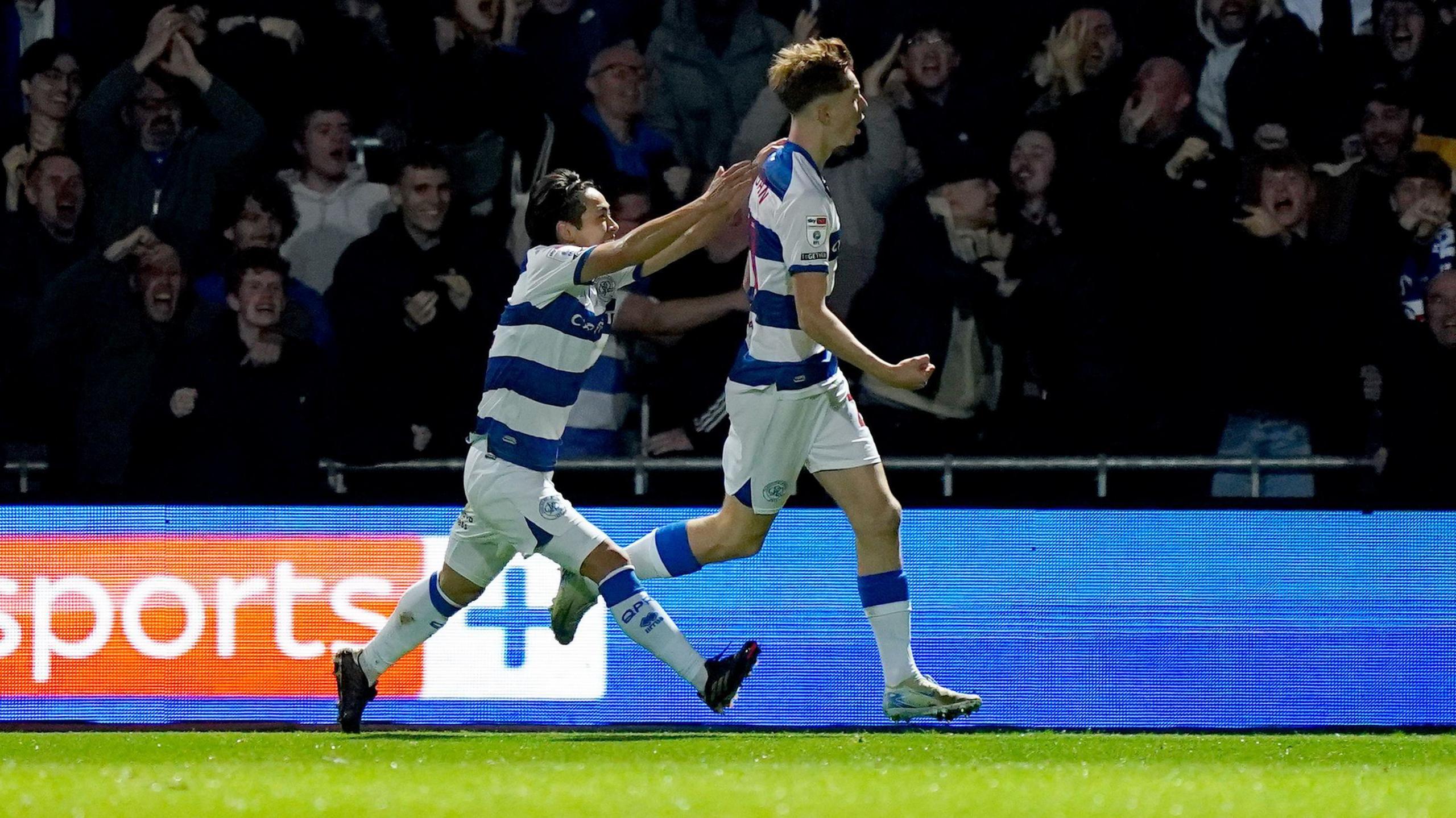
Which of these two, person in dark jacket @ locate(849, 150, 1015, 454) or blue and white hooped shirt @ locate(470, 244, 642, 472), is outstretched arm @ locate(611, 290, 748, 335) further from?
blue and white hooped shirt @ locate(470, 244, 642, 472)

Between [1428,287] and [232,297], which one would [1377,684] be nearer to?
[1428,287]

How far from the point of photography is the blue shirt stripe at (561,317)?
19.1 ft

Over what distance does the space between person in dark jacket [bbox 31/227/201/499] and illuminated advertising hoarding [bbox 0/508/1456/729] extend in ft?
4.78

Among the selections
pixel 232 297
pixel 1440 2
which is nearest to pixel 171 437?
pixel 232 297

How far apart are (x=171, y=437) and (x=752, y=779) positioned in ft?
14.3

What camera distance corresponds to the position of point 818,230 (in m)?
5.39

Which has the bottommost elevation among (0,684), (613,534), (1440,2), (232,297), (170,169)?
(0,684)

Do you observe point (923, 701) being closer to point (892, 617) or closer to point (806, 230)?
point (892, 617)

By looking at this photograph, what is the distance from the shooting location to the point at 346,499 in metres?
7.06

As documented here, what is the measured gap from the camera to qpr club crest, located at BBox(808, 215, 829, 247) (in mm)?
5391

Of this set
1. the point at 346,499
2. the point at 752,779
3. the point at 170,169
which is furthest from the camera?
the point at 170,169

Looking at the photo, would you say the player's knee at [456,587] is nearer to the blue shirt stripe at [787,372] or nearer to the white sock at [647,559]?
the white sock at [647,559]

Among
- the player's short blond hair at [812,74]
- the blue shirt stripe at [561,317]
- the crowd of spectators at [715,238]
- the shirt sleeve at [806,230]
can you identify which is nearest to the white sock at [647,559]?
the blue shirt stripe at [561,317]

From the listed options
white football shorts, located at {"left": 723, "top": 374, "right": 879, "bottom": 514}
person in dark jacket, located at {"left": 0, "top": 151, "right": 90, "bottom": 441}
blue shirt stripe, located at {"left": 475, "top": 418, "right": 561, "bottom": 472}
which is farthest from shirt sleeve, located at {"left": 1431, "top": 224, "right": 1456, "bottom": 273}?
person in dark jacket, located at {"left": 0, "top": 151, "right": 90, "bottom": 441}
